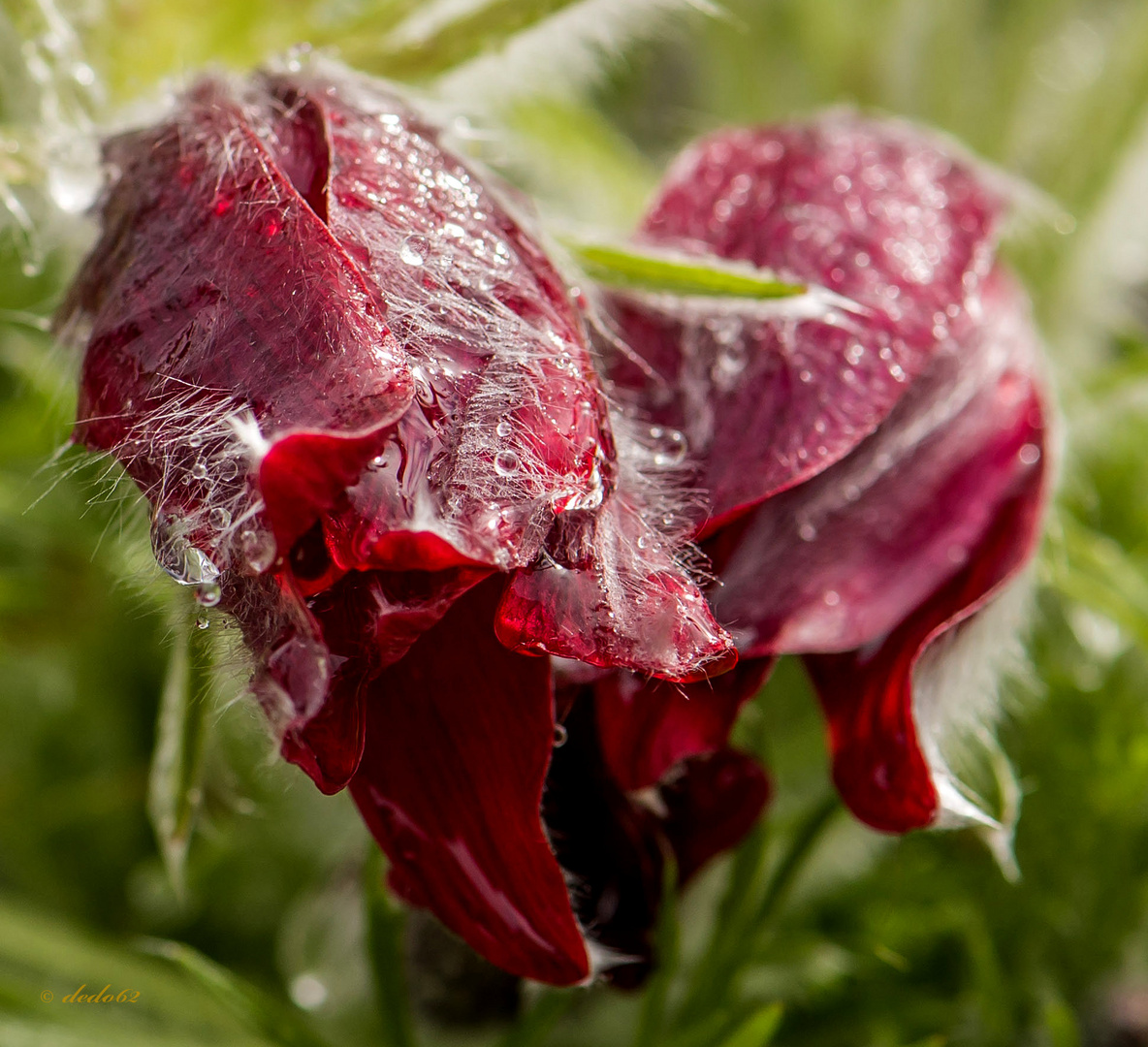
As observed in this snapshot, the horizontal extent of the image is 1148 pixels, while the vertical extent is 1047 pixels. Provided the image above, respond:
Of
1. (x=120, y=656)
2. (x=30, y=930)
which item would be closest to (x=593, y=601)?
(x=30, y=930)

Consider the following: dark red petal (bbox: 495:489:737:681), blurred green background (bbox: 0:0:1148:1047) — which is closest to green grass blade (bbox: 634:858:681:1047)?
blurred green background (bbox: 0:0:1148:1047)

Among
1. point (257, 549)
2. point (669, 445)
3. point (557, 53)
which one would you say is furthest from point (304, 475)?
point (557, 53)

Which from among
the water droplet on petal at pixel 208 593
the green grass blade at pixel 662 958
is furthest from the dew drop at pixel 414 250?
the green grass blade at pixel 662 958

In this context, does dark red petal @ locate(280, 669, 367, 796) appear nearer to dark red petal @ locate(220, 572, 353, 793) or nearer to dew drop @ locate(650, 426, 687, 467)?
dark red petal @ locate(220, 572, 353, 793)

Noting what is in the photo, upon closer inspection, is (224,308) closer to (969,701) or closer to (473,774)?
(473,774)

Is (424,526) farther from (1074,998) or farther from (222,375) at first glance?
(1074,998)
